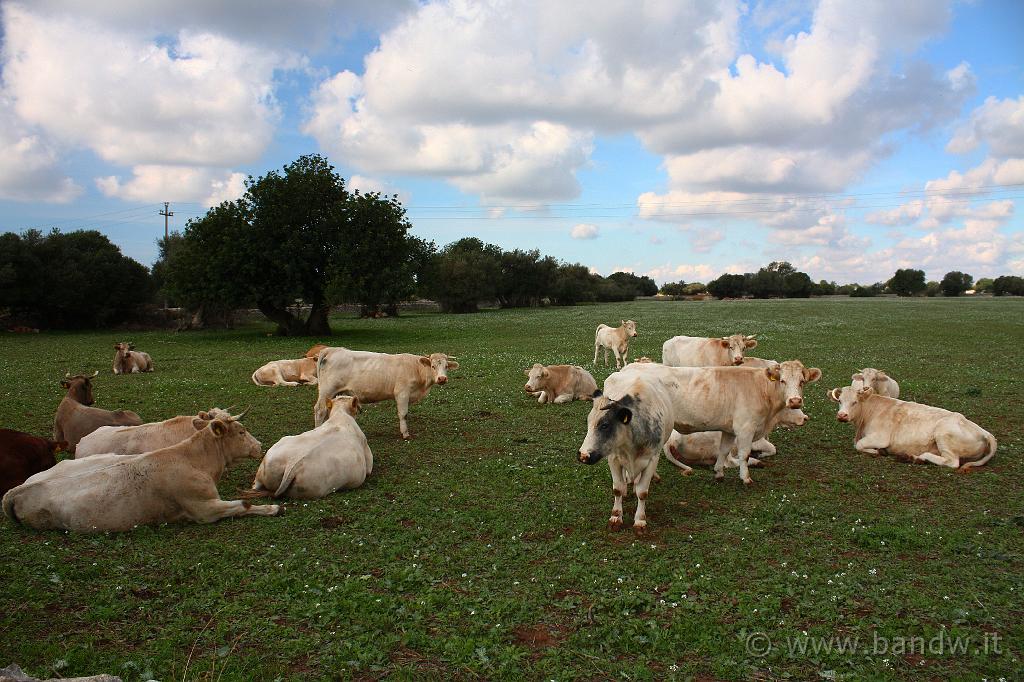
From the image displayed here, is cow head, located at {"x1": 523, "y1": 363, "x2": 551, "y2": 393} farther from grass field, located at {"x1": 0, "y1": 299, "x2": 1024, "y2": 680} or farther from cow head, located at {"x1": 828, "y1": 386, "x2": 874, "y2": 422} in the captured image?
cow head, located at {"x1": 828, "y1": 386, "x2": 874, "y2": 422}

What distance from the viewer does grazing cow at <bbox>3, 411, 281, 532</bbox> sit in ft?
24.0

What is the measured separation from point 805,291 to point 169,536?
530ft

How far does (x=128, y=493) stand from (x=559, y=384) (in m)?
10.4

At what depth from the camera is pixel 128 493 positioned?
294 inches

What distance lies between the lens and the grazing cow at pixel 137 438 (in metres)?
9.31

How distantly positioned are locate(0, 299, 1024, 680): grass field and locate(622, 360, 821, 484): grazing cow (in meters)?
0.71

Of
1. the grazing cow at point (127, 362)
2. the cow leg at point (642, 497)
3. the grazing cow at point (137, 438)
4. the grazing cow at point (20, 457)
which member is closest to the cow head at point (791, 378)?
the cow leg at point (642, 497)

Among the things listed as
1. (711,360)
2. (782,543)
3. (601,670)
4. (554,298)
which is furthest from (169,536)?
(554,298)

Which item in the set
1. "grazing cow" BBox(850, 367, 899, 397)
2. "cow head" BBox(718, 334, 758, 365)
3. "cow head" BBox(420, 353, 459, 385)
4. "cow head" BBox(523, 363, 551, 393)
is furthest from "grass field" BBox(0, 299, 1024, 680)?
"cow head" BBox(718, 334, 758, 365)

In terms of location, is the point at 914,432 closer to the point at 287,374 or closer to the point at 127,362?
the point at 287,374

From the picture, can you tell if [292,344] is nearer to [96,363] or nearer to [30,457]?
[96,363]

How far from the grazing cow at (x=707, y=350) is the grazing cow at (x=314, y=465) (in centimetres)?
988

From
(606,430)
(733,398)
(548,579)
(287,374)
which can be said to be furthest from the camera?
(287,374)

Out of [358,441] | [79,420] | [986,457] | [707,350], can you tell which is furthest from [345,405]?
[707,350]
